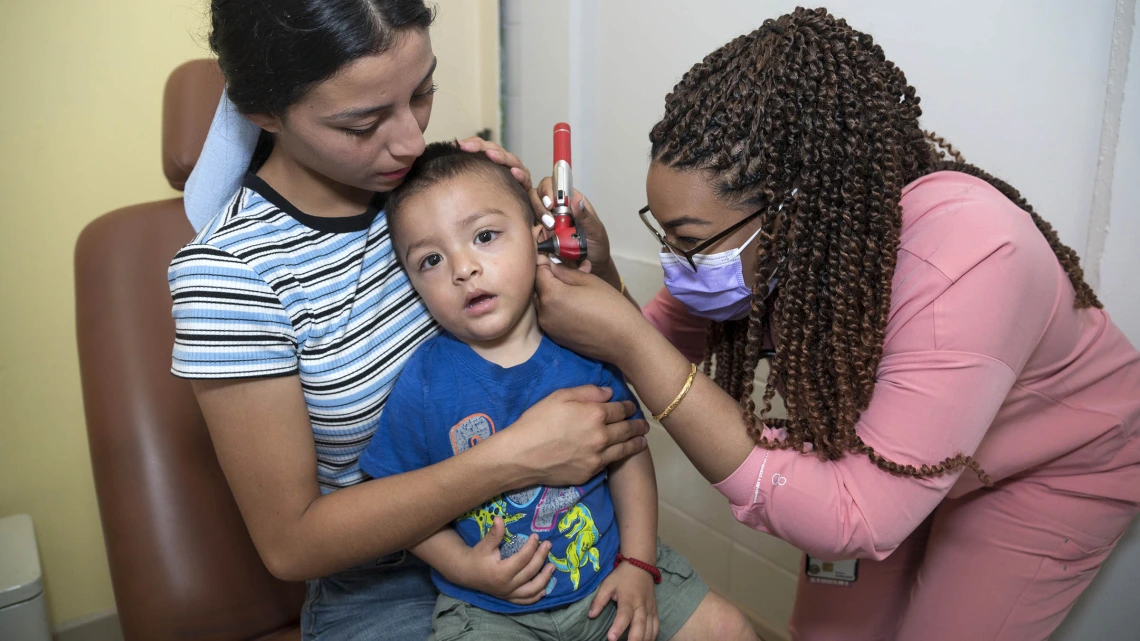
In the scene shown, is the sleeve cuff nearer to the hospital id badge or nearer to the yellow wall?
the hospital id badge

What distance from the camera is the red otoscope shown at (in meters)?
1.27

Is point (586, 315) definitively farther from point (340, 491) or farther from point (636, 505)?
point (340, 491)

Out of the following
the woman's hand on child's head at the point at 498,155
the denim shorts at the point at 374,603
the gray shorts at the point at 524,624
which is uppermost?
the woman's hand on child's head at the point at 498,155

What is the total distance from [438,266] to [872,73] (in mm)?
736

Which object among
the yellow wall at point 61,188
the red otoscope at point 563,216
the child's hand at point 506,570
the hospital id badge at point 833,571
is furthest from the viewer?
the yellow wall at point 61,188

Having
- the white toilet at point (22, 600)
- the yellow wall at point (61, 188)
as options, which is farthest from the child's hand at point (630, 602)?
the yellow wall at point (61, 188)

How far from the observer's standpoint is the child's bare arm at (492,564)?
1156mm

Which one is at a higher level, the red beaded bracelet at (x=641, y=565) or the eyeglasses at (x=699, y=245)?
the eyeglasses at (x=699, y=245)

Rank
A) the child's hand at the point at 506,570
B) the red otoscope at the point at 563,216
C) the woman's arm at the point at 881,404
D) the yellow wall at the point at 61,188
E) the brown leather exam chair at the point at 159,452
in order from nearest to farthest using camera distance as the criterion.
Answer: the woman's arm at the point at 881,404 < the child's hand at the point at 506,570 < the red otoscope at the point at 563,216 < the brown leather exam chair at the point at 159,452 < the yellow wall at the point at 61,188

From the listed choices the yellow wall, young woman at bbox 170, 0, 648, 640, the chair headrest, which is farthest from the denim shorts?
the yellow wall

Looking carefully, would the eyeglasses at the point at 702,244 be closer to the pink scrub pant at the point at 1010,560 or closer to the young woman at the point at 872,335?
the young woman at the point at 872,335

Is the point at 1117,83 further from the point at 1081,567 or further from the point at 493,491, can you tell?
the point at 493,491

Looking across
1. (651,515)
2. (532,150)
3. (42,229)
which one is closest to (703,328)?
(651,515)

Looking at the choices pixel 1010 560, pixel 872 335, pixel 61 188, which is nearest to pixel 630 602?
pixel 872 335
